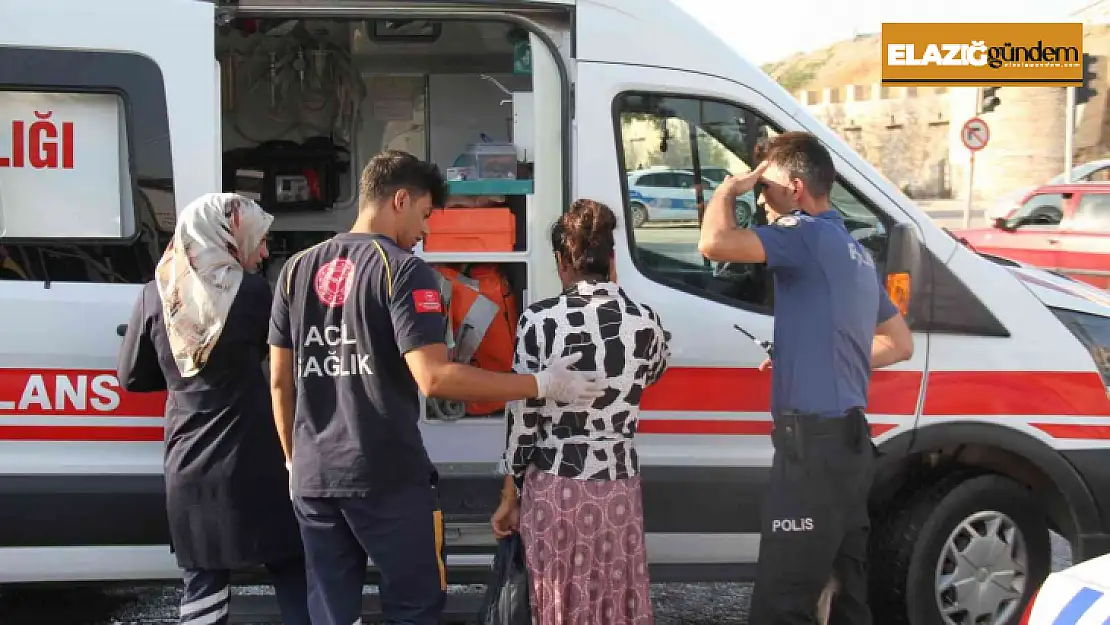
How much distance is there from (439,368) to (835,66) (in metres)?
84.2

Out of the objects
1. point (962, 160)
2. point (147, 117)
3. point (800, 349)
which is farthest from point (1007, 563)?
point (962, 160)

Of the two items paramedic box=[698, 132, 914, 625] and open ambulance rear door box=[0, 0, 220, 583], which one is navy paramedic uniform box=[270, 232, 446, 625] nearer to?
paramedic box=[698, 132, 914, 625]

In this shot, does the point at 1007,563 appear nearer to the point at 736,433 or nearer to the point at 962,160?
the point at 736,433

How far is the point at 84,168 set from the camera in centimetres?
384

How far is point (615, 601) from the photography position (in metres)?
3.00

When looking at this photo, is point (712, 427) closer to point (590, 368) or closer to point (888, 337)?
point (888, 337)

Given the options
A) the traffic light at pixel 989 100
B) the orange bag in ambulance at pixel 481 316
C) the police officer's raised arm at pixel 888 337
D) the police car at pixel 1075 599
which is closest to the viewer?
the police car at pixel 1075 599

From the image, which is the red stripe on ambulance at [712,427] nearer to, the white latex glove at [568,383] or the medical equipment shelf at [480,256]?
the medical equipment shelf at [480,256]

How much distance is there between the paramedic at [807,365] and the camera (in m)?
3.12

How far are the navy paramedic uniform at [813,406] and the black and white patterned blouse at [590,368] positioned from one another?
439 millimetres

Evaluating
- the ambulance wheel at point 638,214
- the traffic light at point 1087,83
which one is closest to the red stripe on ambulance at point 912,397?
the ambulance wheel at point 638,214

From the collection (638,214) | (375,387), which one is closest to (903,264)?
(638,214)

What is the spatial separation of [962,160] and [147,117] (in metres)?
44.3

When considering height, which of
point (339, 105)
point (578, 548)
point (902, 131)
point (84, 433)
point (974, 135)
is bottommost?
point (578, 548)
